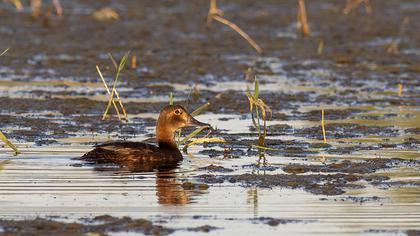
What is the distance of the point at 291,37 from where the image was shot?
25641 millimetres

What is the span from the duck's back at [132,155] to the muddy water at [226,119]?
0.80 ft

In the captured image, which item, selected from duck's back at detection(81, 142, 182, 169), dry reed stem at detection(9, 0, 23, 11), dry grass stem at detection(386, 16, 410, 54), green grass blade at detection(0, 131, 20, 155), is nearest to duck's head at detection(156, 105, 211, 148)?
duck's back at detection(81, 142, 182, 169)

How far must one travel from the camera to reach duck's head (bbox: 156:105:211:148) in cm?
1399

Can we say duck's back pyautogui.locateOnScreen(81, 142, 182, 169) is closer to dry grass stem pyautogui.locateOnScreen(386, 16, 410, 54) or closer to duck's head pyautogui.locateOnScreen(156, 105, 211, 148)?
duck's head pyautogui.locateOnScreen(156, 105, 211, 148)

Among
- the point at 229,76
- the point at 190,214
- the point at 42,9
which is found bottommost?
the point at 190,214

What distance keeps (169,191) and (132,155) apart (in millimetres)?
1892

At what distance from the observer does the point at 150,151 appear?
43.7 ft

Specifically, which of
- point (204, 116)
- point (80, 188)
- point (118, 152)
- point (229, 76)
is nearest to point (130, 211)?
point (80, 188)

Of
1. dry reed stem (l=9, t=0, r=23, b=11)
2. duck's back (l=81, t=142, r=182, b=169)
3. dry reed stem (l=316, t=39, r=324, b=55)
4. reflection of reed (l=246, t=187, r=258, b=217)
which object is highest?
dry reed stem (l=9, t=0, r=23, b=11)

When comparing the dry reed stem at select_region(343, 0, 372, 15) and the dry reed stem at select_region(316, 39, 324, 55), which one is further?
the dry reed stem at select_region(343, 0, 372, 15)

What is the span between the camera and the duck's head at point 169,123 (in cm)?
1399

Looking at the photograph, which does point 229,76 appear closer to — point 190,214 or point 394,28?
point 394,28

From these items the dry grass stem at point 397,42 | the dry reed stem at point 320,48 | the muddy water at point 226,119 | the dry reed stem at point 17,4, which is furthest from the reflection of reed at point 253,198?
the dry reed stem at point 17,4

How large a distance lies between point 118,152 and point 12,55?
9880mm
